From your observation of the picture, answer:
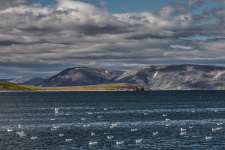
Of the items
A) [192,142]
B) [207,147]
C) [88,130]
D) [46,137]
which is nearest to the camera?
[207,147]

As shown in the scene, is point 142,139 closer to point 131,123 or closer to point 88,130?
point 88,130

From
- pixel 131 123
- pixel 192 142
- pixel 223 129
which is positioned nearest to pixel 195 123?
pixel 223 129

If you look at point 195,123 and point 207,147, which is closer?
point 207,147

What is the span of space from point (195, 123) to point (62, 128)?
46109 mm

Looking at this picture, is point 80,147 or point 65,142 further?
point 65,142

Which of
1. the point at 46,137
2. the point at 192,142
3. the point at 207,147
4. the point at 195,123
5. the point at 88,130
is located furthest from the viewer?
the point at 195,123

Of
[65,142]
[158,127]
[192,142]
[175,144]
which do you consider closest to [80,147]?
[65,142]

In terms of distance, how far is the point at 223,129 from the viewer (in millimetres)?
101938

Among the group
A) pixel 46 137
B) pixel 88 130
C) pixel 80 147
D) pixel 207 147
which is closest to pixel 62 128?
pixel 88 130

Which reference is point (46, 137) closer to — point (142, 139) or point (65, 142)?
point (65, 142)

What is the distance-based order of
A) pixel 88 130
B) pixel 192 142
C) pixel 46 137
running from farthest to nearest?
pixel 88 130 → pixel 46 137 → pixel 192 142

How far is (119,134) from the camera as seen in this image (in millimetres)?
93250

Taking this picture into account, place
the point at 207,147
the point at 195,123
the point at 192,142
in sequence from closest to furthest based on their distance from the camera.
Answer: the point at 207,147
the point at 192,142
the point at 195,123

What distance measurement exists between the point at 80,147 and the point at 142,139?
695 inches
